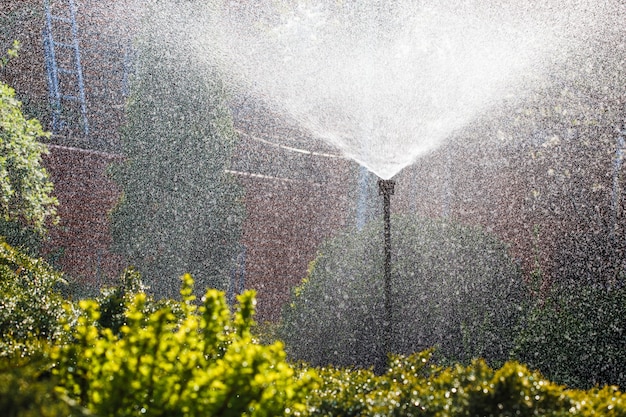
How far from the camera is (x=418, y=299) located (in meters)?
7.16

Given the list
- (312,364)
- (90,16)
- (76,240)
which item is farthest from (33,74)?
(312,364)

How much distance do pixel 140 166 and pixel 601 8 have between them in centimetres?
698

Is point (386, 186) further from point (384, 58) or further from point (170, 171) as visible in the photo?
point (384, 58)

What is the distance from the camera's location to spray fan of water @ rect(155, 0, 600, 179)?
10.4 m

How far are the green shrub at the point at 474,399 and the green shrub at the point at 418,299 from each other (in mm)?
3642

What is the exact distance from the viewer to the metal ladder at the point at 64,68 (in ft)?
47.2

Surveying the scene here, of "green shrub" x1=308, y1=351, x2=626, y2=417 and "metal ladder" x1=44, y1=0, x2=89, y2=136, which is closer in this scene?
"green shrub" x1=308, y1=351, x2=626, y2=417

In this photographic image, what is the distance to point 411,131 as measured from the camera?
12.3m

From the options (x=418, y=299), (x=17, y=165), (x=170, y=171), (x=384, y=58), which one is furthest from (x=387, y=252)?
(x=384, y=58)

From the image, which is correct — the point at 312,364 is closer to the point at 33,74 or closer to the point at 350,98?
the point at 350,98

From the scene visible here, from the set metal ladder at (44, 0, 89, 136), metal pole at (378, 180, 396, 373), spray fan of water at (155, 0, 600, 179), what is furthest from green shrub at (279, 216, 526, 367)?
metal ladder at (44, 0, 89, 136)

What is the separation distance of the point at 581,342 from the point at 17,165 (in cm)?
647

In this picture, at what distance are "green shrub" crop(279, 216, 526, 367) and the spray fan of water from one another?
78.7 inches

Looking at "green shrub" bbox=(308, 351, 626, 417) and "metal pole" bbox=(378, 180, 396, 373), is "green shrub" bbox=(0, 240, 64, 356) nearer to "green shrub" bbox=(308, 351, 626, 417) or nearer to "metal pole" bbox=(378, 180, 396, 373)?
"green shrub" bbox=(308, 351, 626, 417)
